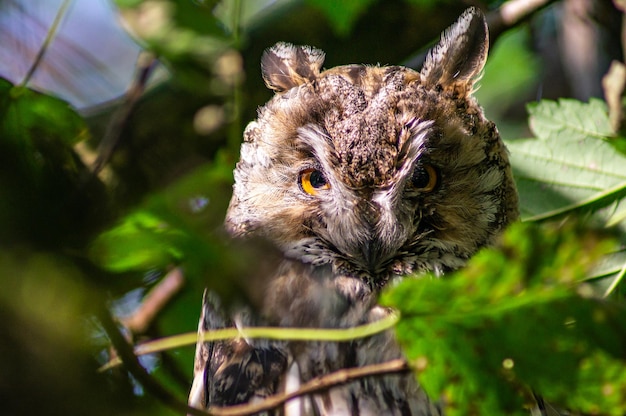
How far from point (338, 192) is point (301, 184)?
11 centimetres

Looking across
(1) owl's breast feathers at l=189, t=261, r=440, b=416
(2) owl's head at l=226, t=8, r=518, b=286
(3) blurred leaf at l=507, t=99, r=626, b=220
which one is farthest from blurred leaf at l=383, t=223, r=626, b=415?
(3) blurred leaf at l=507, t=99, r=626, b=220

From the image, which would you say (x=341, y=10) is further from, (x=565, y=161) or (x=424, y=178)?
(x=565, y=161)

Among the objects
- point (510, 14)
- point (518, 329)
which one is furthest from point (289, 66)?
point (518, 329)

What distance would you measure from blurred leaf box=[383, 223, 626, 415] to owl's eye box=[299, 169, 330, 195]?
0.83 metres

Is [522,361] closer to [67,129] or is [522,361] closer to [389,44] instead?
[67,129]

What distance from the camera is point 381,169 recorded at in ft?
5.38

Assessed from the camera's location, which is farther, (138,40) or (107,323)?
(138,40)

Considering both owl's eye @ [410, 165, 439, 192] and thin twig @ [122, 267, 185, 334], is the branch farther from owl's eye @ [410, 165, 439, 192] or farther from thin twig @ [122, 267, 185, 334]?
thin twig @ [122, 267, 185, 334]

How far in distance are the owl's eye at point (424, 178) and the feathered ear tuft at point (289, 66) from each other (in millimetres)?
367

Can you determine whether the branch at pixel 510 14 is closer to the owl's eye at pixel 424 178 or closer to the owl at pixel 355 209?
the owl at pixel 355 209

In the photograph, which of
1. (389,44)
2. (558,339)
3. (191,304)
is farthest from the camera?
(389,44)

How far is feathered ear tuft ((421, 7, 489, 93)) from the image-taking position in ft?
6.20

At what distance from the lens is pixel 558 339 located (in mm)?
876

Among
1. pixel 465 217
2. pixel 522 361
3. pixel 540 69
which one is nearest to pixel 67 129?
pixel 522 361
